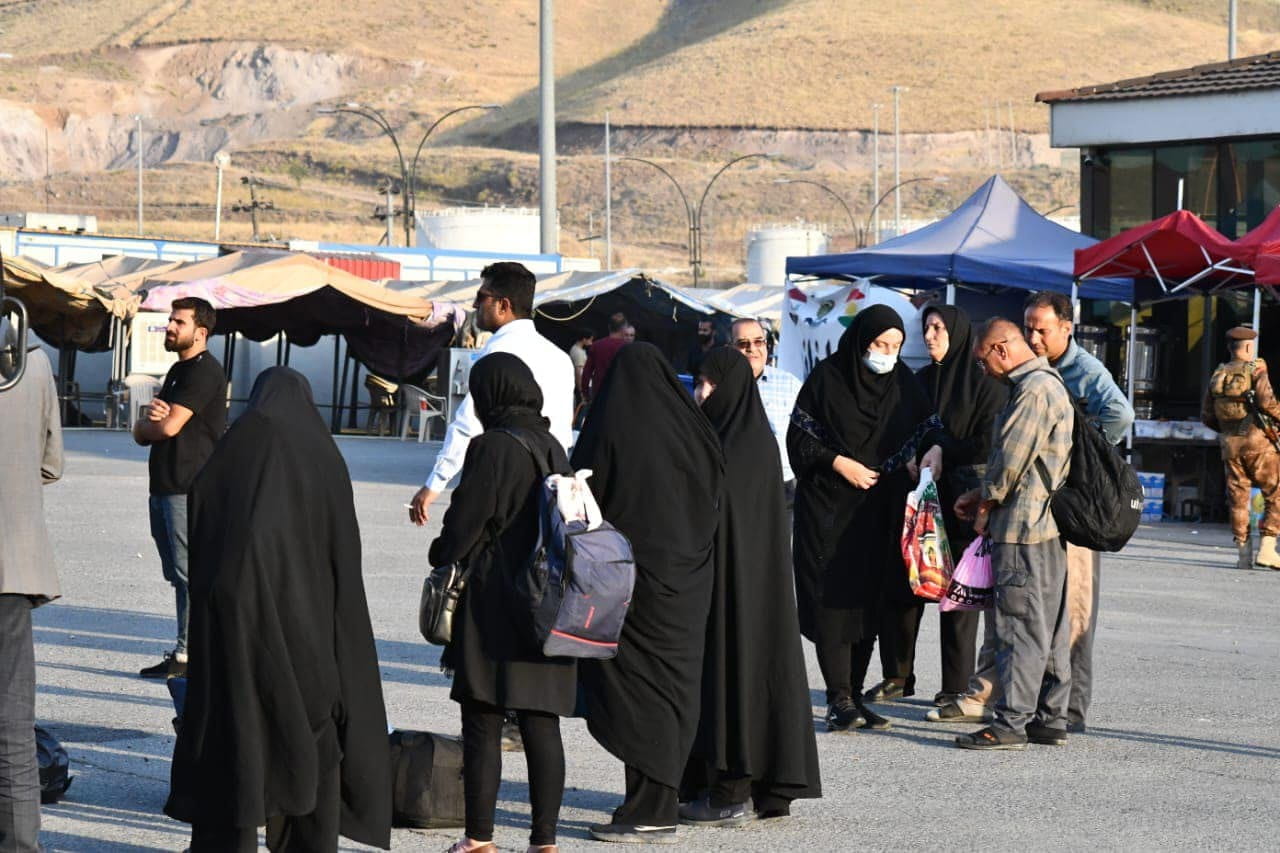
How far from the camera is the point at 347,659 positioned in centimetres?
535

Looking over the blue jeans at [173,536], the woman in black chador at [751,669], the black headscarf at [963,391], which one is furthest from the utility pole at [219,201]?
the woman in black chador at [751,669]

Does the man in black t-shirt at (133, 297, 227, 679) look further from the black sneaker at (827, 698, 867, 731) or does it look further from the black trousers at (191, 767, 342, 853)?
the black trousers at (191, 767, 342, 853)

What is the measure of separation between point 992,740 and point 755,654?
5.76 feet

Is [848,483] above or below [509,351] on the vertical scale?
below

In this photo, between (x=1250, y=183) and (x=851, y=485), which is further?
(x=1250, y=183)

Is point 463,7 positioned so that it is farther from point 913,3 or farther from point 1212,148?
point 1212,148

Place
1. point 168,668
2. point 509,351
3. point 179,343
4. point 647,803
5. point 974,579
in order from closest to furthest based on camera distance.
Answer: point 647,803
point 509,351
point 974,579
point 179,343
point 168,668

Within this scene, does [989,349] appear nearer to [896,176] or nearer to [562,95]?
[896,176]

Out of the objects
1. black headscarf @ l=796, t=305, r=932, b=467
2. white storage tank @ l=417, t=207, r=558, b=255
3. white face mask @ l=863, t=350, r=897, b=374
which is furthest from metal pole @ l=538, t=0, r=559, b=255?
white storage tank @ l=417, t=207, r=558, b=255

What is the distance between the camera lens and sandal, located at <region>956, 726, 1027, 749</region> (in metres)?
7.65

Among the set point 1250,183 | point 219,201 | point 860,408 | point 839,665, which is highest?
point 219,201

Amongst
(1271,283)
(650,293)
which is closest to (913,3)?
(650,293)

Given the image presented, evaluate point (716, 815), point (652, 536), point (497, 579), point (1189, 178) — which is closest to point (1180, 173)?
point (1189, 178)

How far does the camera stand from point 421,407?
2920 cm
